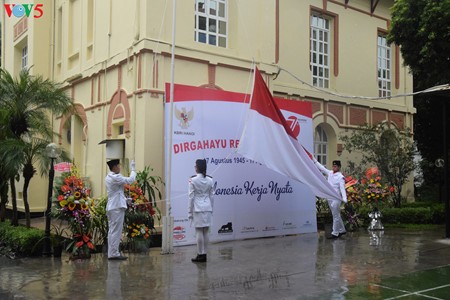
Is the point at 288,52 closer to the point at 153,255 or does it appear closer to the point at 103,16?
the point at 103,16

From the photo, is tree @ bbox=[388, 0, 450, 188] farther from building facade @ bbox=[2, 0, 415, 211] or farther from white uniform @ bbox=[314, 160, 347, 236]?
white uniform @ bbox=[314, 160, 347, 236]

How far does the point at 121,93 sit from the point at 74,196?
4.02 meters

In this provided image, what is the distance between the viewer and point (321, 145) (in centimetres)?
1812

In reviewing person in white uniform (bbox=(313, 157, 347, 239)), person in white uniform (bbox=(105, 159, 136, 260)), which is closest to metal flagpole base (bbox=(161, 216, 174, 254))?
person in white uniform (bbox=(105, 159, 136, 260))

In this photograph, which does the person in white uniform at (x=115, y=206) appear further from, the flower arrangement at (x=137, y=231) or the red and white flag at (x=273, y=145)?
the red and white flag at (x=273, y=145)

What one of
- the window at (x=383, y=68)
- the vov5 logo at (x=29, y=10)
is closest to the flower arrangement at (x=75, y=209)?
the vov5 logo at (x=29, y=10)

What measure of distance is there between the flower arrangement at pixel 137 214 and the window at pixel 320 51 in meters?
9.21

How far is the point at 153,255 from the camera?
33.3 feet

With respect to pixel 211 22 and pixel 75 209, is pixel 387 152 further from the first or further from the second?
pixel 75 209

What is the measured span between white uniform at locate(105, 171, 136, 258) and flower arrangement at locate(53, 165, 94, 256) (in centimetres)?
61

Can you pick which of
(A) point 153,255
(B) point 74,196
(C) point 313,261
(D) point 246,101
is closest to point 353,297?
(C) point 313,261

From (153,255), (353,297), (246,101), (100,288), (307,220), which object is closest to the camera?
(353,297)

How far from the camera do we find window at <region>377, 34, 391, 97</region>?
19.9 metres

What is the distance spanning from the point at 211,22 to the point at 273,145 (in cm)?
469
